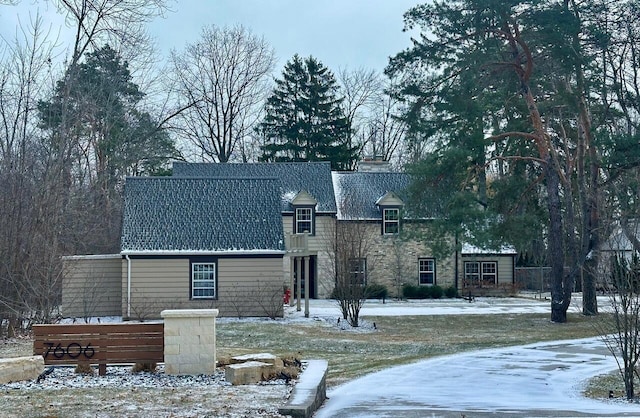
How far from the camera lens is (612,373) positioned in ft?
56.0

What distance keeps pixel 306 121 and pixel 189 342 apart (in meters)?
46.2

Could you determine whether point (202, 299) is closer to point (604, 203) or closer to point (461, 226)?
point (461, 226)

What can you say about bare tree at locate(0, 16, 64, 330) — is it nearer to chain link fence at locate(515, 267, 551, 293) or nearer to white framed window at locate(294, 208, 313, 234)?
white framed window at locate(294, 208, 313, 234)

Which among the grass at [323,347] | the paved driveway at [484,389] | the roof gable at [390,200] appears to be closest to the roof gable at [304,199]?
the roof gable at [390,200]

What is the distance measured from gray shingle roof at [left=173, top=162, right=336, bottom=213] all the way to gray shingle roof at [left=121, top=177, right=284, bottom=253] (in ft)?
32.6

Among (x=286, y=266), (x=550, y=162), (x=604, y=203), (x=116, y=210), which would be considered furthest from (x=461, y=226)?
(x=116, y=210)

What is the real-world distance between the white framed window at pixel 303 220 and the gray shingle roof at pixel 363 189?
165cm

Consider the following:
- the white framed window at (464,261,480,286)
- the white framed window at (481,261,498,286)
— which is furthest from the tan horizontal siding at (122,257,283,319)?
the white framed window at (481,261,498,286)

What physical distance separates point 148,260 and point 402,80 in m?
11.1

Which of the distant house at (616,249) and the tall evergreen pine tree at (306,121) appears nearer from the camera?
the distant house at (616,249)

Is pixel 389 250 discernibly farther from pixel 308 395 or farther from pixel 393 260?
pixel 308 395

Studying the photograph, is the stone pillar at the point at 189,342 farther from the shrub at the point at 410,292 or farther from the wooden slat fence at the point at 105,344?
the shrub at the point at 410,292

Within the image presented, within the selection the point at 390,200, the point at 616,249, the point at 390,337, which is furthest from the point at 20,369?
the point at 390,200

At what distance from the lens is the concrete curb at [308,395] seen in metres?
10.5
